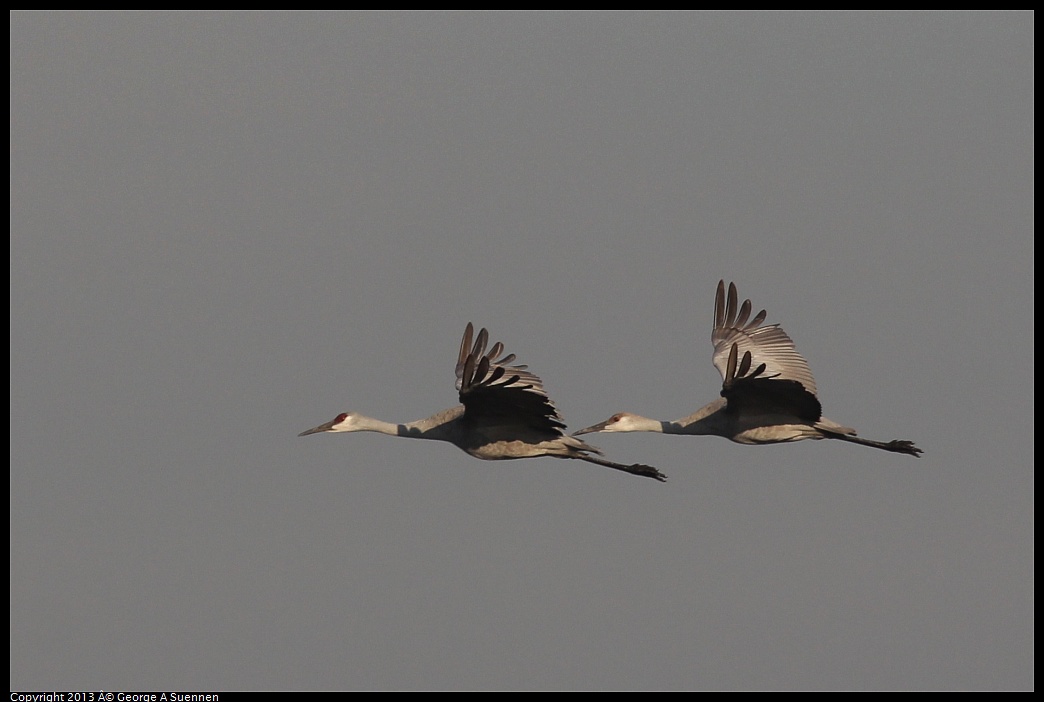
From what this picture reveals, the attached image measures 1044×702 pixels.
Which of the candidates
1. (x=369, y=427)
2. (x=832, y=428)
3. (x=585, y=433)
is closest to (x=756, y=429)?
(x=832, y=428)

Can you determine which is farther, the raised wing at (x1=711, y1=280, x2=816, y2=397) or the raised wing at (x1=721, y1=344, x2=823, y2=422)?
the raised wing at (x1=711, y1=280, x2=816, y2=397)

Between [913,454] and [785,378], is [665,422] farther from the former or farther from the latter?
[913,454]

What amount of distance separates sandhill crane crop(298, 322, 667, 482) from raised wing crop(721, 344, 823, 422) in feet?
5.00

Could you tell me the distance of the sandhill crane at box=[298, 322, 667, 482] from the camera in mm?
22297

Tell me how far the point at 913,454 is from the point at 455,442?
20.6 ft

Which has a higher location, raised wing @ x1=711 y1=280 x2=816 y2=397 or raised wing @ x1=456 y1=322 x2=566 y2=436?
raised wing @ x1=711 y1=280 x2=816 y2=397

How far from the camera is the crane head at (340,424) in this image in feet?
81.1

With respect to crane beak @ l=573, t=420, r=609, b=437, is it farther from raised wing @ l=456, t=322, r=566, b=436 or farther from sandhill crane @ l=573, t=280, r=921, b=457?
raised wing @ l=456, t=322, r=566, b=436

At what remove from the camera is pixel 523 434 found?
910 inches

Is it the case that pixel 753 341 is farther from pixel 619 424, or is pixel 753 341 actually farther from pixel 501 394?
pixel 501 394

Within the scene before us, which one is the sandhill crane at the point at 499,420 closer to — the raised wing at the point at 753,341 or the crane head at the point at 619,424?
the crane head at the point at 619,424

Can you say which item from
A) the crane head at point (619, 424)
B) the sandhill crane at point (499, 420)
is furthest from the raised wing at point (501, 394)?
the crane head at point (619, 424)

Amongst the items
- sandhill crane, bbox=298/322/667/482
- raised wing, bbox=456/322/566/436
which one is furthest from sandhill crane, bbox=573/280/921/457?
raised wing, bbox=456/322/566/436

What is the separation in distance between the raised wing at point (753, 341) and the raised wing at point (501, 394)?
3744 millimetres
